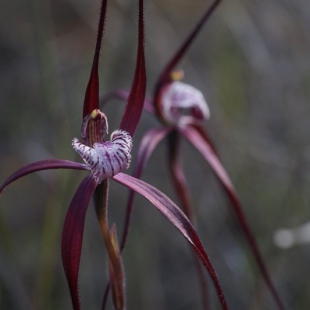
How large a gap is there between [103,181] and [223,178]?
0.36 meters

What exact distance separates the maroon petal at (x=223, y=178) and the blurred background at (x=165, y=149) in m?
0.19

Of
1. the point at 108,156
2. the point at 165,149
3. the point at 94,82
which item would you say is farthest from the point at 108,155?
the point at 165,149

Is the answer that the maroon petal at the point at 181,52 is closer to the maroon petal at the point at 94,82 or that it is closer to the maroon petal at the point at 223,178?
the maroon petal at the point at 223,178

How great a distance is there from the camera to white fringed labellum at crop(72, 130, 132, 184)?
778mm

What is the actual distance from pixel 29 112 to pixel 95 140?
152cm

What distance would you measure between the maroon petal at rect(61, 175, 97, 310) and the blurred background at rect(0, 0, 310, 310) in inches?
22.3

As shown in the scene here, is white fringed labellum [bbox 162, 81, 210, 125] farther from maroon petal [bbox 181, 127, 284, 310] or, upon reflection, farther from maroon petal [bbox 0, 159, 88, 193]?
maroon petal [bbox 0, 159, 88, 193]

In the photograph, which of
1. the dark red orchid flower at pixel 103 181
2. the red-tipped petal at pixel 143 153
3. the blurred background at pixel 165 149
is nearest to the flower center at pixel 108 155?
the dark red orchid flower at pixel 103 181

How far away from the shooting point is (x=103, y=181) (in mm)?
800

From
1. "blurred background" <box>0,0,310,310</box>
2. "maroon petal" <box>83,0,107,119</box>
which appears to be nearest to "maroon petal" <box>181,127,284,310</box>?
"blurred background" <box>0,0,310,310</box>

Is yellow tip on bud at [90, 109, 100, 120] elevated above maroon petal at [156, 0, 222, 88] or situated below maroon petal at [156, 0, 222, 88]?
below

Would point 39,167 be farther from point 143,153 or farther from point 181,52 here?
point 181,52

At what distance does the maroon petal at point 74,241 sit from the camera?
29.1 inches

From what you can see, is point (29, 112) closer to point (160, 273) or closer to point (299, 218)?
point (160, 273)
